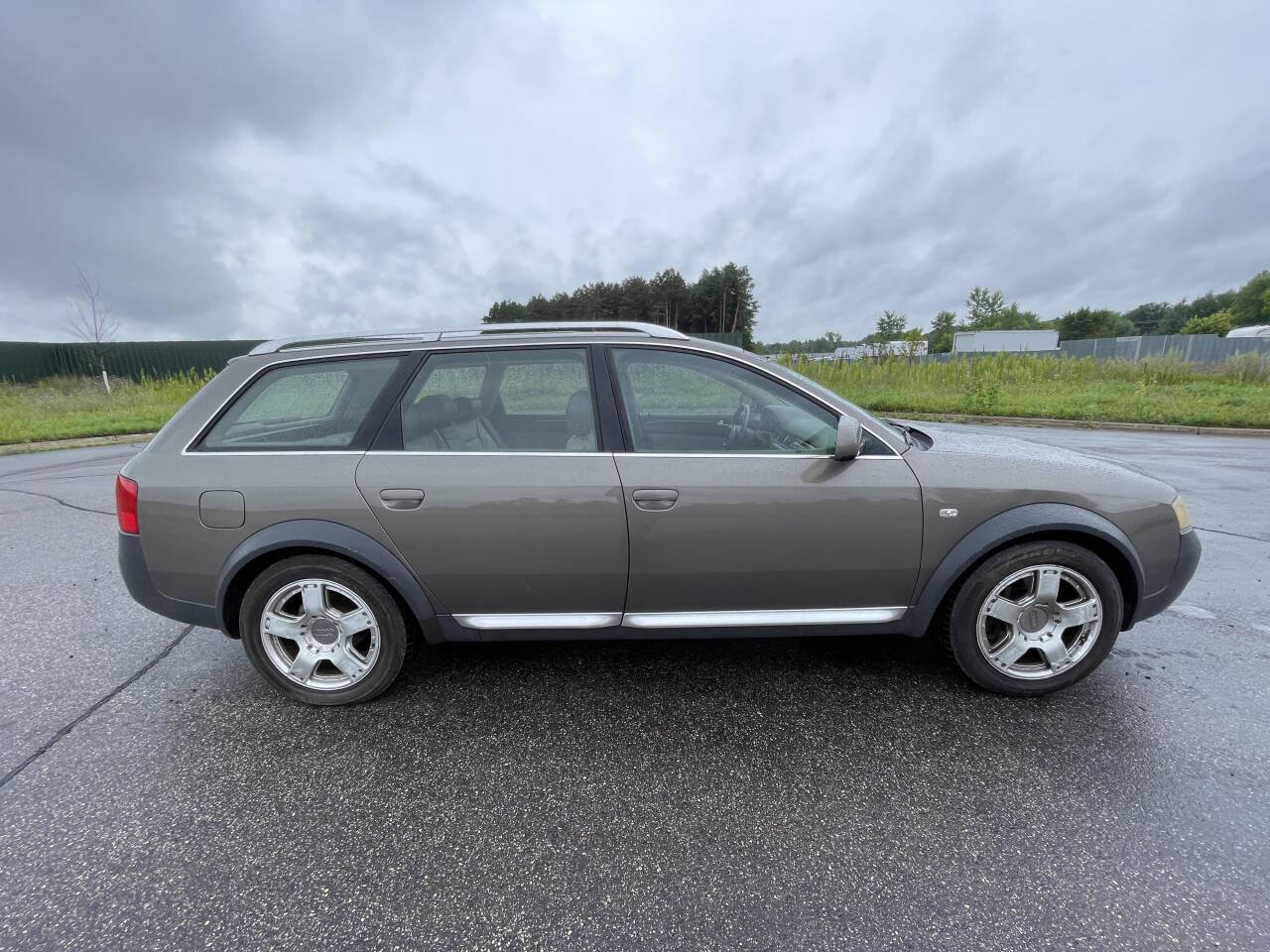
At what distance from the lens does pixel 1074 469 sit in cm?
260

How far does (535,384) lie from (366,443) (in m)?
0.81

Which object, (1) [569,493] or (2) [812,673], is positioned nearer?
(1) [569,493]

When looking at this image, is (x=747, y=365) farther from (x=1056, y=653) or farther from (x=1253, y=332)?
(x=1253, y=332)

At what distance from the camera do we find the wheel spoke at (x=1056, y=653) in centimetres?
260

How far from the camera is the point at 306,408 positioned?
282 cm

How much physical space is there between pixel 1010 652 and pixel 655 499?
1752 mm

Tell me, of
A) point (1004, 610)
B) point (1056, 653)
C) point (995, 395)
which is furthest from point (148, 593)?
point (995, 395)

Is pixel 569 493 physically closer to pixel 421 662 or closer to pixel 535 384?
pixel 535 384

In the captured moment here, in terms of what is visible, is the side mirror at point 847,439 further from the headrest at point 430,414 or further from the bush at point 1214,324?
the bush at point 1214,324

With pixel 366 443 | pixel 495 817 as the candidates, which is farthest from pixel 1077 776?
pixel 366 443

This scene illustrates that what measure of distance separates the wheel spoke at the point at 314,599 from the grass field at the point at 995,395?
1472 centimetres

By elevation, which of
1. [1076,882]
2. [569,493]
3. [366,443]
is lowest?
[1076,882]

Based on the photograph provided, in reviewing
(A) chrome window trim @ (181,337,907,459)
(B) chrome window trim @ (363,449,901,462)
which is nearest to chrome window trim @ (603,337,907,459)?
(A) chrome window trim @ (181,337,907,459)

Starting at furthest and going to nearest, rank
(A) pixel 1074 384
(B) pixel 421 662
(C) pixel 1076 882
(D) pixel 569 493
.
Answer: (A) pixel 1074 384 < (B) pixel 421 662 < (D) pixel 569 493 < (C) pixel 1076 882
